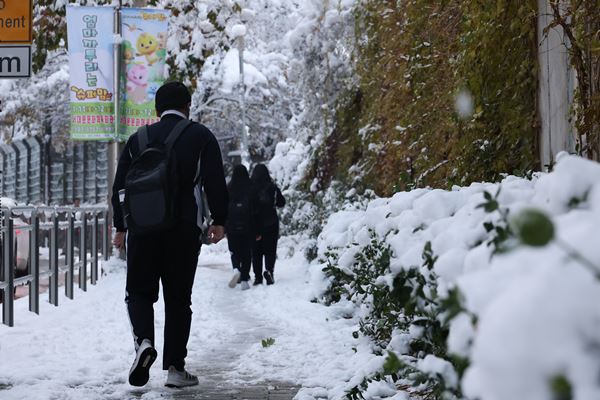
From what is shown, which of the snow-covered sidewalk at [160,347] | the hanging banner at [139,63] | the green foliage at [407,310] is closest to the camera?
the green foliage at [407,310]

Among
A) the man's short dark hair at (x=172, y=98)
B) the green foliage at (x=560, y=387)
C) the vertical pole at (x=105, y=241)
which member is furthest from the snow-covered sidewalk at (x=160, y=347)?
the green foliage at (x=560, y=387)

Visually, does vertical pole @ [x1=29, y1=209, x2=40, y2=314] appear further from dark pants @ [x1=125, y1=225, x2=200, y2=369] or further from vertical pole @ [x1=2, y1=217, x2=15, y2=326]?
dark pants @ [x1=125, y1=225, x2=200, y2=369]

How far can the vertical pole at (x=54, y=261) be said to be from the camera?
1069 centimetres

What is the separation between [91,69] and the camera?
15.6m

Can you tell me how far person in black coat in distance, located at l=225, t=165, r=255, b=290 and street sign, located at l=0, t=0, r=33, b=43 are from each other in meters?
6.75

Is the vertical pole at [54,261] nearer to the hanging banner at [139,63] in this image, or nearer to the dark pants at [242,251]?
the dark pants at [242,251]

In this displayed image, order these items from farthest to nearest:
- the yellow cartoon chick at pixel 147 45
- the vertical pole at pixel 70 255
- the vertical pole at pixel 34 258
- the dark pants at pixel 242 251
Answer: the yellow cartoon chick at pixel 147 45
the dark pants at pixel 242 251
the vertical pole at pixel 70 255
the vertical pole at pixel 34 258

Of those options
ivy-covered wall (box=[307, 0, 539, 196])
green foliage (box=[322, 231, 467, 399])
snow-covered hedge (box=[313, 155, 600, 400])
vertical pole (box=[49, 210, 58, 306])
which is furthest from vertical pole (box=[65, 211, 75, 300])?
snow-covered hedge (box=[313, 155, 600, 400])

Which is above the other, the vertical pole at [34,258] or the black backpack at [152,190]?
the black backpack at [152,190]

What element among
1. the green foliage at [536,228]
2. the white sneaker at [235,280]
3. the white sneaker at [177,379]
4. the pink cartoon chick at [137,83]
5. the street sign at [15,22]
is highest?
the pink cartoon chick at [137,83]

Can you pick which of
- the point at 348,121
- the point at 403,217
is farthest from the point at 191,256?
the point at 348,121

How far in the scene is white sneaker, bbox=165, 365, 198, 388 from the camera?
5766 millimetres

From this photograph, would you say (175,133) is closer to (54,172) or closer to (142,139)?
(142,139)

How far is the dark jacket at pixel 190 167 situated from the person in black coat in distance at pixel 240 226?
8.00 metres
